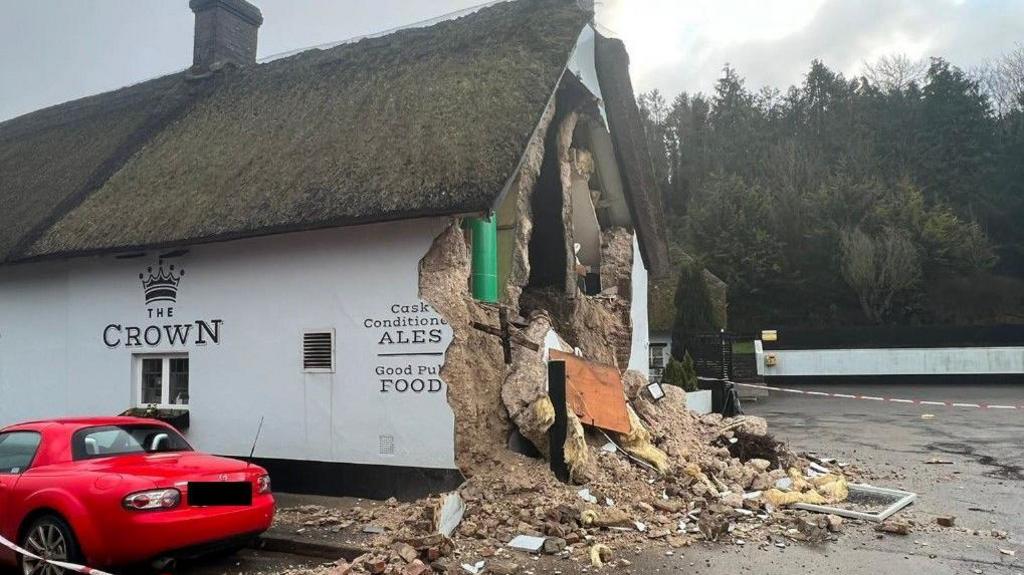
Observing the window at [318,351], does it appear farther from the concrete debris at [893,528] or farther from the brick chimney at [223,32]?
the brick chimney at [223,32]

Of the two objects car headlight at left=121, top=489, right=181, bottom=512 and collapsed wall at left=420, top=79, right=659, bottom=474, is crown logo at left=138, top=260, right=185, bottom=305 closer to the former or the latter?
collapsed wall at left=420, top=79, right=659, bottom=474

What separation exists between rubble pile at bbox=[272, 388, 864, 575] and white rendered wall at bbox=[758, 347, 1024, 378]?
21365mm

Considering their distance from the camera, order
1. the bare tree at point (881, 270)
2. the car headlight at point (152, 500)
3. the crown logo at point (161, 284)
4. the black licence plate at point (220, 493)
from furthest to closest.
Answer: the bare tree at point (881, 270) < the crown logo at point (161, 284) < the black licence plate at point (220, 493) < the car headlight at point (152, 500)

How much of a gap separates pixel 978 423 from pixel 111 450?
17.1 meters

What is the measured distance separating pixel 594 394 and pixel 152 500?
5.66 m

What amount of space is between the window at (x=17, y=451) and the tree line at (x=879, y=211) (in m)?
36.0

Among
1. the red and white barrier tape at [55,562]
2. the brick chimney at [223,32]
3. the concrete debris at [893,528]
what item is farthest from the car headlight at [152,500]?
the brick chimney at [223,32]

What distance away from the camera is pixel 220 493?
623 centimetres

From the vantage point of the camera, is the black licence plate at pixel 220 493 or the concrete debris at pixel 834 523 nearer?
the black licence plate at pixel 220 493

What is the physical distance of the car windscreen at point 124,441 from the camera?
661 centimetres

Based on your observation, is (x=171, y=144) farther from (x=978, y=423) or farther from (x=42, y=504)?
(x=978, y=423)

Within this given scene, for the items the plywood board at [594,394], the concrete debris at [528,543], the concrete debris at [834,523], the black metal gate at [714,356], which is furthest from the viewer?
the black metal gate at [714,356]

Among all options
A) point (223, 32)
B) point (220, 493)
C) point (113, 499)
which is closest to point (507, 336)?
point (220, 493)

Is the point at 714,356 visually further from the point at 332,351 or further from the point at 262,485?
the point at 262,485
